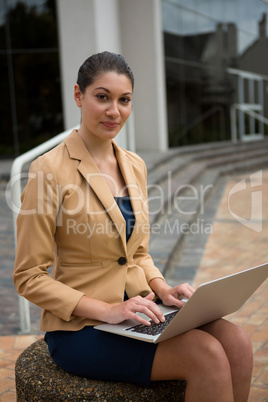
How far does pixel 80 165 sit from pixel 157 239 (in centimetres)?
369

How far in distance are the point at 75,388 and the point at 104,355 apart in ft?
0.62

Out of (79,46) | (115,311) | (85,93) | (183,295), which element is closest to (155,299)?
(183,295)

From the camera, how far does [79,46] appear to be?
32.5 feet

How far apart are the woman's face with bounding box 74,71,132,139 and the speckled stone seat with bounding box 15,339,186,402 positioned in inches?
36.9

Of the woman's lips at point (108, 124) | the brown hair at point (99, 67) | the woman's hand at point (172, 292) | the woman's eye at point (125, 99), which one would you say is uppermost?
the brown hair at point (99, 67)

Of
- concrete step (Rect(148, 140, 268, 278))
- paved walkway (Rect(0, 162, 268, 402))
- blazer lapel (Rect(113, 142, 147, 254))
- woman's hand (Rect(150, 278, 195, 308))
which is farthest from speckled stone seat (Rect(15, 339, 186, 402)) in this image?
concrete step (Rect(148, 140, 268, 278))

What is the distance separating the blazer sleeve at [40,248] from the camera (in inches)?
74.6

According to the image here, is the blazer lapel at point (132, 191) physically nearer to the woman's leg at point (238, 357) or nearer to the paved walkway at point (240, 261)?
the woman's leg at point (238, 357)

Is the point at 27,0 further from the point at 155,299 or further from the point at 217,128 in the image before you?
the point at 155,299

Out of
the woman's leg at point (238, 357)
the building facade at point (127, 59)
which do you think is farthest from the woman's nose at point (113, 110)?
the building facade at point (127, 59)

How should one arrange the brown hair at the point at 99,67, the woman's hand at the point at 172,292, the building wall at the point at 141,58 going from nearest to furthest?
the brown hair at the point at 99,67 < the woman's hand at the point at 172,292 < the building wall at the point at 141,58

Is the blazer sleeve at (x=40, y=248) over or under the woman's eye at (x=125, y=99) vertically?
under

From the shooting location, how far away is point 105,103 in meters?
1.98

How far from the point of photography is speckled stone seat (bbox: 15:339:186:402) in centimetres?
195
